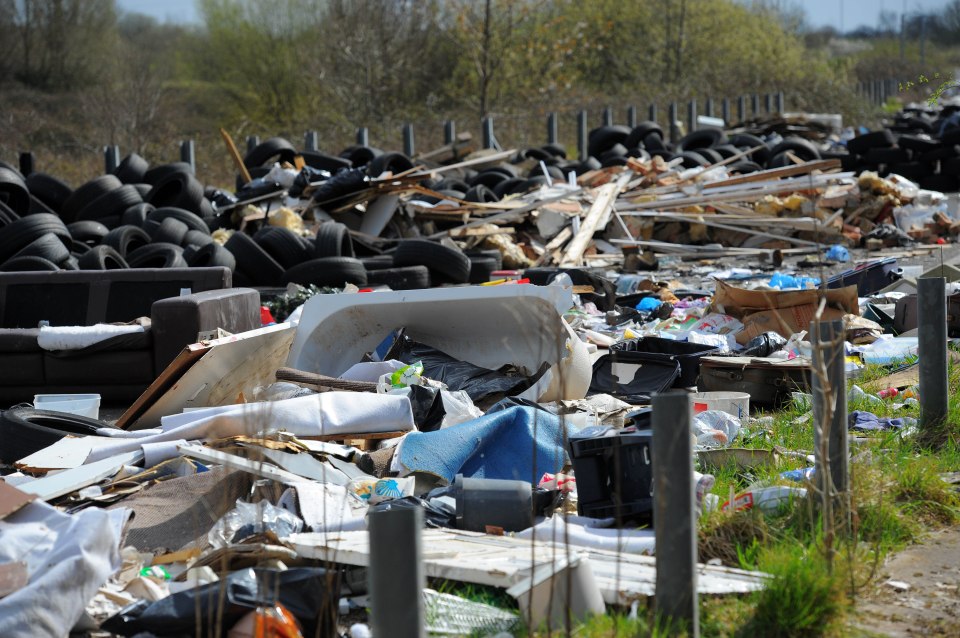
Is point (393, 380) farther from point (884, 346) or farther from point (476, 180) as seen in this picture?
point (476, 180)

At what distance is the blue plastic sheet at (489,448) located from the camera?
16.6 ft

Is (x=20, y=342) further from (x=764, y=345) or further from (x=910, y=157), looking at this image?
(x=910, y=157)

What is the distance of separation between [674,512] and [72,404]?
4684mm

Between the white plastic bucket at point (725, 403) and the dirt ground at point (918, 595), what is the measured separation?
214 centimetres

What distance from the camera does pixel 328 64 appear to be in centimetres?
3359

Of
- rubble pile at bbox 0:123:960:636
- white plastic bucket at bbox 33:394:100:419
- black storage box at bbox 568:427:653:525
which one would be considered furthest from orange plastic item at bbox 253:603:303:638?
white plastic bucket at bbox 33:394:100:419

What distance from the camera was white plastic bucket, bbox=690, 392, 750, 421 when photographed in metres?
6.06

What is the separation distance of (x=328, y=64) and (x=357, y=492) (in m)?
30.3

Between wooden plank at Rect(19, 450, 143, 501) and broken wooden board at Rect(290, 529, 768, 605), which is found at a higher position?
broken wooden board at Rect(290, 529, 768, 605)

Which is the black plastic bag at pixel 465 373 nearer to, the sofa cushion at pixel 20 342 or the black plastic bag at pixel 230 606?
the sofa cushion at pixel 20 342

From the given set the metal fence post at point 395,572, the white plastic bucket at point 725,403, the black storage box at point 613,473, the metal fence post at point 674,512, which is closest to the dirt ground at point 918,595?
the metal fence post at point 674,512

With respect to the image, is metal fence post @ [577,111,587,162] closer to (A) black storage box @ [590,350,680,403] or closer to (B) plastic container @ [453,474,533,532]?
(A) black storage box @ [590,350,680,403]

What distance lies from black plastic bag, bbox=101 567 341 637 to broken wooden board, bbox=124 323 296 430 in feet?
9.86

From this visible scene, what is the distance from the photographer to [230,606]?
3.24 meters
